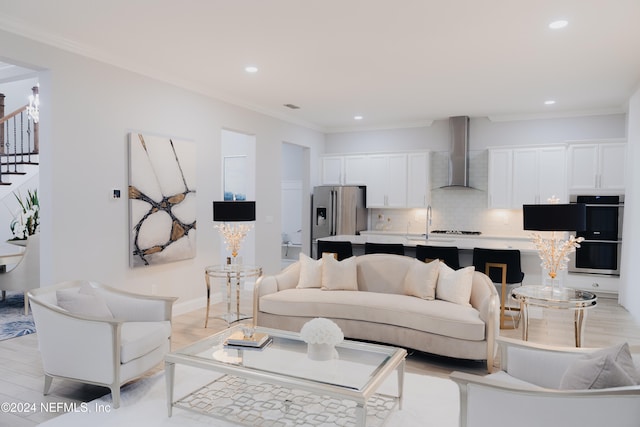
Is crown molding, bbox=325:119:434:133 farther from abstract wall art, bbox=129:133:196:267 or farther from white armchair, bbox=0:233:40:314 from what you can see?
white armchair, bbox=0:233:40:314

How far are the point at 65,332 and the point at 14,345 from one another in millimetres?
1702

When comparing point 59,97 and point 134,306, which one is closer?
point 134,306

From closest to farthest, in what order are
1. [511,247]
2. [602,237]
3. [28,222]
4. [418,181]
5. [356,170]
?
1. [511,247]
2. [28,222]
3. [602,237]
4. [418,181]
5. [356,170]

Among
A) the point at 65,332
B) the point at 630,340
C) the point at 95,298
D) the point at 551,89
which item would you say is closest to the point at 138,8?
the point at 95,298

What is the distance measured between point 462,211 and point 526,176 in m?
1.25

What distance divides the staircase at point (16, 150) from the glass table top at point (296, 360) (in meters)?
5.96

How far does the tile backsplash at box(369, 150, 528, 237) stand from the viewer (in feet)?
25.5

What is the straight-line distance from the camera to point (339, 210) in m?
8.34

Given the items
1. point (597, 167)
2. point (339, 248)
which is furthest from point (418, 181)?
point (339, 248)

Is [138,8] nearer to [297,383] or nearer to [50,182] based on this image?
[50,182]

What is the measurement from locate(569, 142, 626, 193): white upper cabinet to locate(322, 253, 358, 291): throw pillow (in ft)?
14.0

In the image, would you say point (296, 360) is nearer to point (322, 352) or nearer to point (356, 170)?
point (322, 352)

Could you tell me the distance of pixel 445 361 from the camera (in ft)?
13.4

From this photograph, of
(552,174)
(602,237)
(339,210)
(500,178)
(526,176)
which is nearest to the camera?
(602,237)
